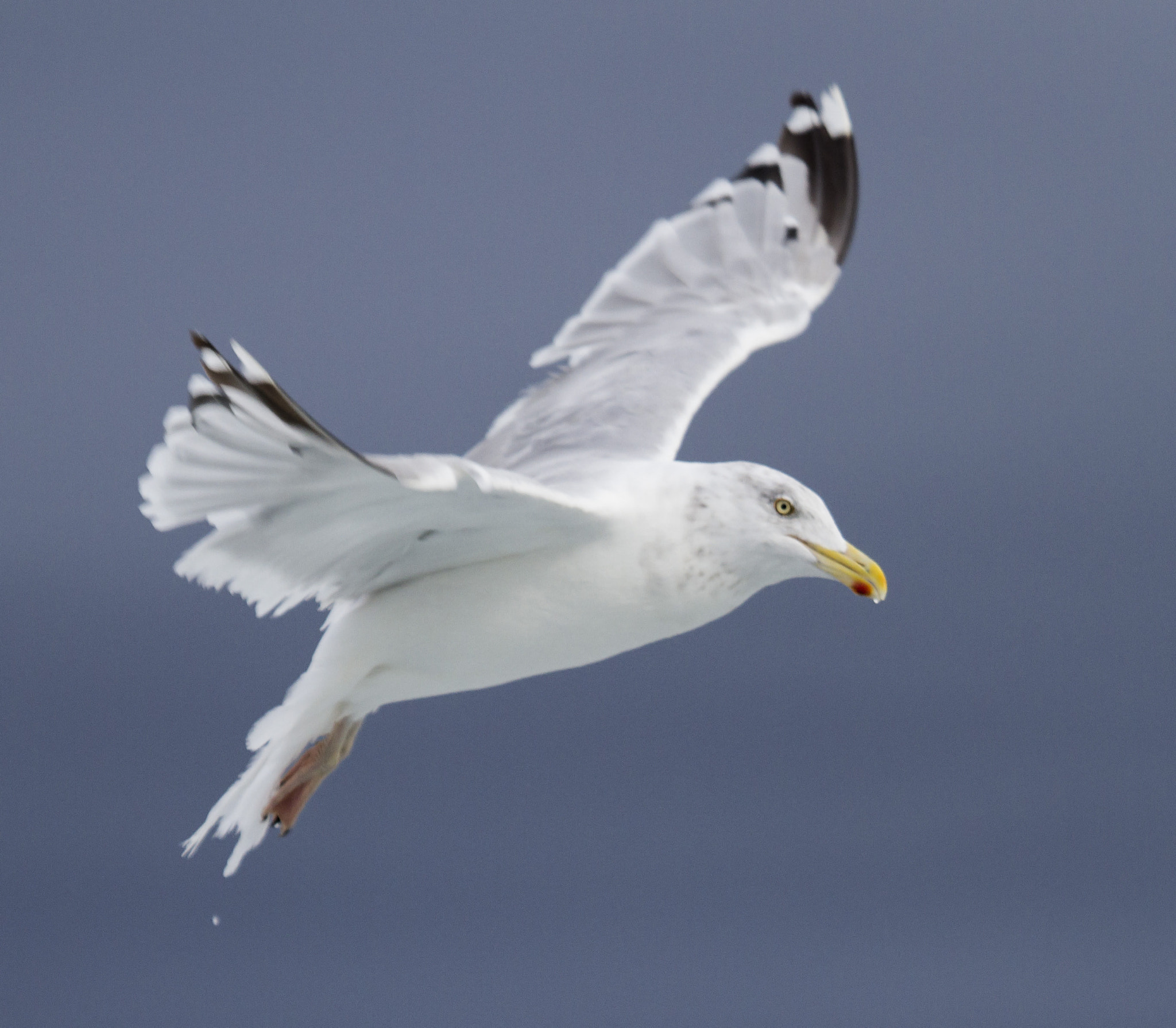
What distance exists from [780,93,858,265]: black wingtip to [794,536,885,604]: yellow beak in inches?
79.3

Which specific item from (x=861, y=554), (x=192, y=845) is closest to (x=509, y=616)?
(x=861, y=554)

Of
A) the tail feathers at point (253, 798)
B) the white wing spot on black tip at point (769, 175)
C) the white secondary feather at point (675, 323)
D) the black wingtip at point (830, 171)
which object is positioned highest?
the black wingtip at point (830, 171)

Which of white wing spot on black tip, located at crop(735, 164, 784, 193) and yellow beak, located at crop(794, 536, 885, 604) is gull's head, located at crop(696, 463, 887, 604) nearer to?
yellow beak, located at crop(794, 536, 885, 604)

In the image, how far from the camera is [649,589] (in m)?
4.14

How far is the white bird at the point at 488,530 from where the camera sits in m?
3.46

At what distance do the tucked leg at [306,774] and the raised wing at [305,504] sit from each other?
2.26 feet

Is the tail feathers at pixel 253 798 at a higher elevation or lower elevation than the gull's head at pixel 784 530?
lower

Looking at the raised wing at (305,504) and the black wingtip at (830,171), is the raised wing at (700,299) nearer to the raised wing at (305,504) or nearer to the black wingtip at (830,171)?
the black wingtip at (830,171)

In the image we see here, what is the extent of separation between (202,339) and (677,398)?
2.19 meters

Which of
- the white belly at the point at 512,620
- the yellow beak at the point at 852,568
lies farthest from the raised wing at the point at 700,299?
the yellow beak at the point at 852,568

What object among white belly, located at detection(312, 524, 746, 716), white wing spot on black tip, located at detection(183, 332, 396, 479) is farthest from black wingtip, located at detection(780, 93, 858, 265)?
white wing spot on black tip, located at detection(183, 332, 396, 479)

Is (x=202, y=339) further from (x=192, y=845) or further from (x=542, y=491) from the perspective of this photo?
(x=192, y=845)

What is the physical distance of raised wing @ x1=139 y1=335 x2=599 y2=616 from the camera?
3.26m

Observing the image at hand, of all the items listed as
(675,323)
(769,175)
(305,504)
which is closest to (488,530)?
(305,504)
